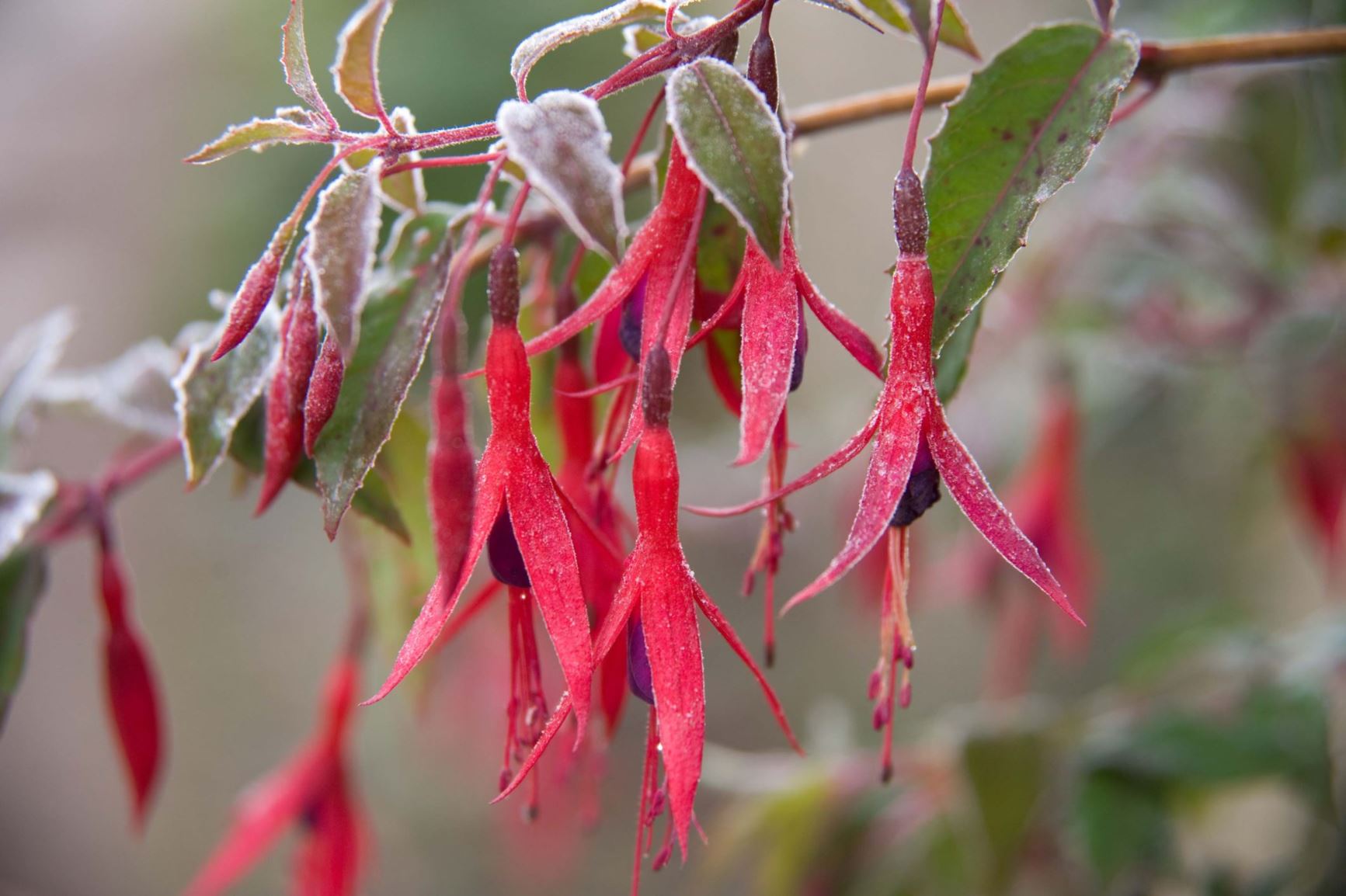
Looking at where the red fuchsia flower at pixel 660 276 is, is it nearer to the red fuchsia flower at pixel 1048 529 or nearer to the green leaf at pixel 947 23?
the green leaf at pixel 947 23

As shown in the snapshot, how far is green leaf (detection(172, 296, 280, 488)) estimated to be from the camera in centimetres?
35

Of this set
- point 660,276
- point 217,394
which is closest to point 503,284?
point 660,276

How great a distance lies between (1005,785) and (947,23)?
1.32 ft

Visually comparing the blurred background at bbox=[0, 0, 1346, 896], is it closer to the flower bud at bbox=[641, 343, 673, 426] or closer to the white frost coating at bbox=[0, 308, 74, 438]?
the white frost coating at bbox=[0, 308, 74, 438]

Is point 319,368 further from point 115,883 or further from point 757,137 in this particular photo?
point 115,883

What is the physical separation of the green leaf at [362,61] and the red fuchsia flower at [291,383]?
0.14 feet

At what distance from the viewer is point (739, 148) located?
25 cm

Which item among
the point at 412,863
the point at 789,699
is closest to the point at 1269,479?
the point at 789,699

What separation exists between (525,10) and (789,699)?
1054 millimetres

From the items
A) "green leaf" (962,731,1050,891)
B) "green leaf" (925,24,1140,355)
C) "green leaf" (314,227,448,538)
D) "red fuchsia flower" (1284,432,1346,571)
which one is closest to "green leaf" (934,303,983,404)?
"green leaf" (925,24,1140,355)

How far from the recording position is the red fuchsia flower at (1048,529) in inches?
28.1

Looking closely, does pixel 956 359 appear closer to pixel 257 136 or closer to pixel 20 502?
pixel 257 136

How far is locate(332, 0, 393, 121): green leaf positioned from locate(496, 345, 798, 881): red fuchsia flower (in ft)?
0.35

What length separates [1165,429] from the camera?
3.59 feet
